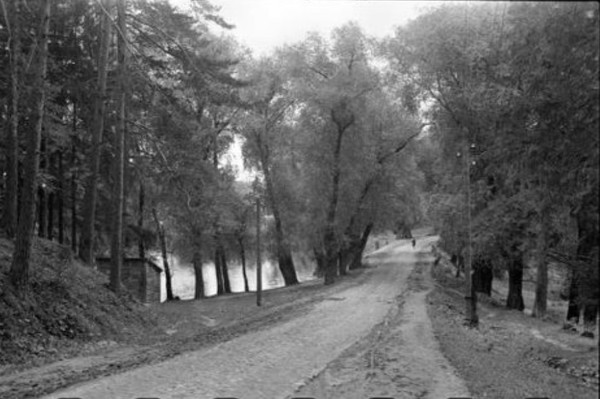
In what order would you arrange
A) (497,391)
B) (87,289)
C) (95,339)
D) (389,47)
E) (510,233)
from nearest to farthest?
(497,391)
(95,339)
(87,289)
(510,233)
(389,47)

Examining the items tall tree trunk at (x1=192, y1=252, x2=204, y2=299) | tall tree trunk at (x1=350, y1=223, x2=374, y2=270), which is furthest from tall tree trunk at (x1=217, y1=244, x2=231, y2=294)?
tall tree trunk at (x1=350, y1=223, x2=374, y2=270)

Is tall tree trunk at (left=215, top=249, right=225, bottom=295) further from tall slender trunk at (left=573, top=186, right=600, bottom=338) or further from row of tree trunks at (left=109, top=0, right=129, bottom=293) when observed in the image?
tall slender trunk at (left=573, top=186, right=600, bottom=338)

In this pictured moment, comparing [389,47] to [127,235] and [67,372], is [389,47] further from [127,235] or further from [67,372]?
[67,372]

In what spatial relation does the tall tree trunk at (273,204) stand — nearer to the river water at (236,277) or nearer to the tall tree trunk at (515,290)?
the tall tree trunk at (515,290)

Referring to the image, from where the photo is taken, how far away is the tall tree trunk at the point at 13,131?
55.4 ft

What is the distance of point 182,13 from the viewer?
69.1 feet

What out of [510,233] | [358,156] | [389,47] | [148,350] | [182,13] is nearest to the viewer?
[148,350]

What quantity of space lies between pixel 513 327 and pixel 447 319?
2342 mm

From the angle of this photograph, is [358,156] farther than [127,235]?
Yes

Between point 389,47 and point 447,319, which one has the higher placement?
point 389,47

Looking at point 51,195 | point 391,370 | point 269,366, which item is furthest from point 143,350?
point 51,195

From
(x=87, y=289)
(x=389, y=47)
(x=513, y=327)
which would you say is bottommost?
(x=513, y=327)

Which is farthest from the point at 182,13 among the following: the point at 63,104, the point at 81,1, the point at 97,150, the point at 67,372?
the point at 67,372

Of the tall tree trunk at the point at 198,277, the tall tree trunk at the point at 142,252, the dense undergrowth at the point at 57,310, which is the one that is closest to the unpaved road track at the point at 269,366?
the dense undergrowth at the point at 57,310
